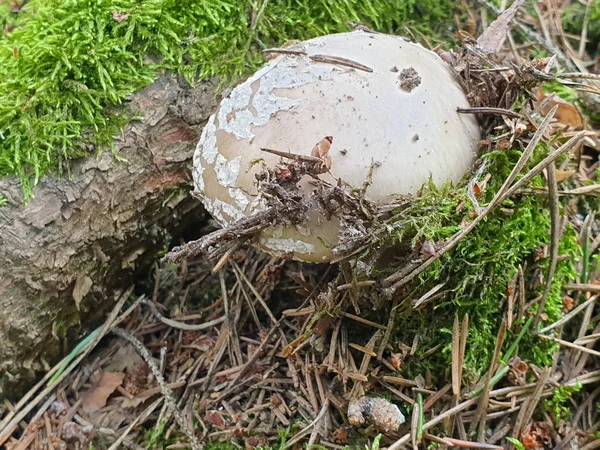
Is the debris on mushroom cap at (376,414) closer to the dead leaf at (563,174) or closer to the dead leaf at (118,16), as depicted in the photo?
the dead leaf at (563,174)

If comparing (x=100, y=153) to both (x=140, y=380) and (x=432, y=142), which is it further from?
(x=432, y=142)

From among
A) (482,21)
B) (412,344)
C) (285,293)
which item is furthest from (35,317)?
(482,21)

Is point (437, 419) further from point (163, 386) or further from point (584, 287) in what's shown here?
point (163, 386)

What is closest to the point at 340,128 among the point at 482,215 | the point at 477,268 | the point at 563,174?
the point at 482,215

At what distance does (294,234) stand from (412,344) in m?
0.69

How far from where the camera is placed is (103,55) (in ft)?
8.28

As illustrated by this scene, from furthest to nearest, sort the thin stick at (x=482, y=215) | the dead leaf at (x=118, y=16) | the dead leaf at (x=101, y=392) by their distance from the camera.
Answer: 1. the dead leaf at (x=101, y=392)
2. the dead leaf at (x=118, y=16)
3. the thin stick at (x=482, y=215)

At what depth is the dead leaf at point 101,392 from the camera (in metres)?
2.66

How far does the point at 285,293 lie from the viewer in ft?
8.88

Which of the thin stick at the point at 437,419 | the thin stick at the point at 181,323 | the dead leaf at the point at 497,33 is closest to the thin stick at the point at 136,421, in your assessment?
the thin stick at the point at 181,323

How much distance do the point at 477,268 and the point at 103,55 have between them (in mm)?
1952

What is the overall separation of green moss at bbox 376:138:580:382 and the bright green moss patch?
134 centimetres

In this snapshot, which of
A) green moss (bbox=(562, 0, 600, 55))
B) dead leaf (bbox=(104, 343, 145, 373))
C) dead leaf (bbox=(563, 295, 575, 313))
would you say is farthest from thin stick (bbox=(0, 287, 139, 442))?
green moss (bbox=(562, 0, 600, 55))

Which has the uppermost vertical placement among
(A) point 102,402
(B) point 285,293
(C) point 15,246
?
(C) point 15,246
